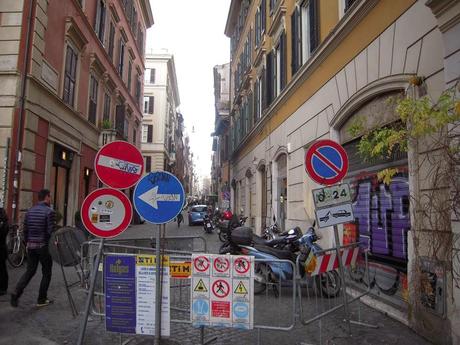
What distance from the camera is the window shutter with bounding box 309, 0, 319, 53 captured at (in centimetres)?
1068

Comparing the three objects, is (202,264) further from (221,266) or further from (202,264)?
(221,266)

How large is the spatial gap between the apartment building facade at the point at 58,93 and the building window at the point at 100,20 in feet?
0.14

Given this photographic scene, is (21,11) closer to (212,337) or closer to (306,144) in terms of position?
(306,144)

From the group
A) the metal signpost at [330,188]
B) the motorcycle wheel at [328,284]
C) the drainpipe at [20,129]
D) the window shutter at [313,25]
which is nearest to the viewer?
the metal signpost at [330,188]

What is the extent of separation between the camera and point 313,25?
11.0 metres

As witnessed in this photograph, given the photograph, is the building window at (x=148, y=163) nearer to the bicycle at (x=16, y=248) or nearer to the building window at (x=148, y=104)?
the building window at (x=148, y=104)

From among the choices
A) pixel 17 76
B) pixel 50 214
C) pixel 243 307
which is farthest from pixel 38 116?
pixel 243 307

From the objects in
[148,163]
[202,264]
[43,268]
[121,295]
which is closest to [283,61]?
[43,268]

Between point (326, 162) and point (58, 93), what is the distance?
37.6 ft

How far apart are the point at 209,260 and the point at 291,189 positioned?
27.2 feet

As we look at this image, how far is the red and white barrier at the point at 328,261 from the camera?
558 cm

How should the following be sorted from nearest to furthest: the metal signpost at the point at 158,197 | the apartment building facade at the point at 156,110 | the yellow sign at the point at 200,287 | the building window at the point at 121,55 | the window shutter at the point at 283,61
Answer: the yellow sign at the point at 200,287
the metal signpost at the point at 158,197
the window shutter at the point at 283,61
the building window at the point at 121,55
the apartment building facade at the point at 156,110

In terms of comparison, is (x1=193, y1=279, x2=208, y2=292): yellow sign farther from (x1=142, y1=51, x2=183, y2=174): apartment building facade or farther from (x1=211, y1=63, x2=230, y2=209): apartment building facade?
(x1=142, y1=51, x2=183, y2=174): apartment building facade

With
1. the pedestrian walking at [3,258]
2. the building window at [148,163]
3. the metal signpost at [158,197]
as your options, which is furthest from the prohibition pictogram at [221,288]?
the building window at [148,163]
